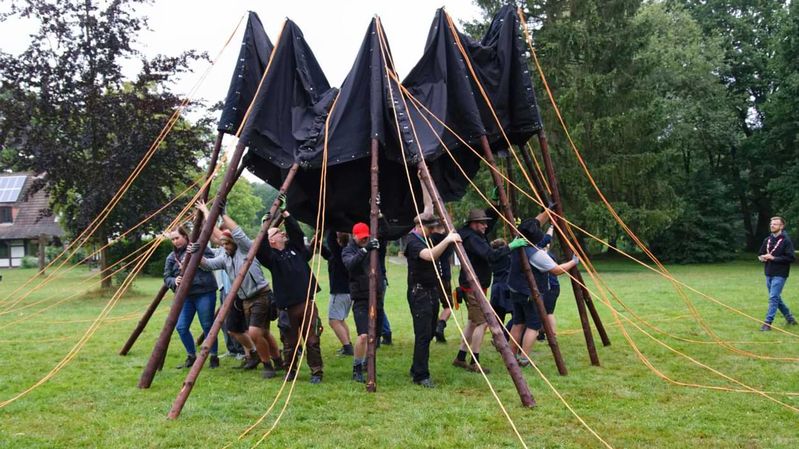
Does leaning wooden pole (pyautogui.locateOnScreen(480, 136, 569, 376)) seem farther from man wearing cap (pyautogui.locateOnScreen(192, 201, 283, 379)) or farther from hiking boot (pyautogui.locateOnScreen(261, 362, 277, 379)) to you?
hiking boot (pyautogui.locateOnScreen(261, 362, 277, 379))

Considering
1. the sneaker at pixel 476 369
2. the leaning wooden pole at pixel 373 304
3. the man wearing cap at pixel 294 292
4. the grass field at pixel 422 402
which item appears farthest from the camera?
the sneaker at pixel 476 369

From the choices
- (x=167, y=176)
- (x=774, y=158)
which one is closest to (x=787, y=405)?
(x=167, y=176)

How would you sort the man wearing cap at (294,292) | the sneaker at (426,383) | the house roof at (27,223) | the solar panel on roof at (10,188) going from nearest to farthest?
the sneaker at (426,383)
the man wearing cap at (294,292)
the house roof at (27,223)
the solar panel on roof at (10,188)

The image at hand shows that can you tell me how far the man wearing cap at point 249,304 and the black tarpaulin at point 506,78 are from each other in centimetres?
328

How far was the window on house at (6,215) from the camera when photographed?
42844mm

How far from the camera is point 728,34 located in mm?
34312

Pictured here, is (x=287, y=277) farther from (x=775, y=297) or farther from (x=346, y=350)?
(x=775, y=297)

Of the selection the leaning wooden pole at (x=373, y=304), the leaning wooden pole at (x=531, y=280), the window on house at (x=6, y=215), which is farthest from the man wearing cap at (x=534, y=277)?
the window on house at (x=6, y=215)

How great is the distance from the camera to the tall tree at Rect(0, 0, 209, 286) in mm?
17047

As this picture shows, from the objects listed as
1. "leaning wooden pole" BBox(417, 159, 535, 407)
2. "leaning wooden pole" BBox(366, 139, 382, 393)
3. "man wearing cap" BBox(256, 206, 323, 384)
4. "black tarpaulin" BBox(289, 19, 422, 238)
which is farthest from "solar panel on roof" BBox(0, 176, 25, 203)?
"leaning wooden pole" BBox(417, 159, 535, 407)

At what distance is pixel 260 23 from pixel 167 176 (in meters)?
11.3

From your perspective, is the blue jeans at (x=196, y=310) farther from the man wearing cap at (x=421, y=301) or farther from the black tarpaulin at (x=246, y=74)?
the man wearing cap at (x=421, y=301)

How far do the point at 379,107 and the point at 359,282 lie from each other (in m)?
1.94

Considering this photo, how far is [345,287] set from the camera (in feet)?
26.2
